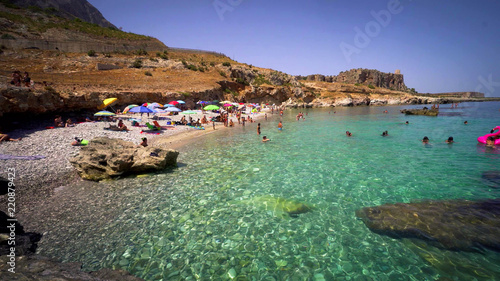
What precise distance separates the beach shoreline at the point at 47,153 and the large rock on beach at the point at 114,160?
25.5 inches

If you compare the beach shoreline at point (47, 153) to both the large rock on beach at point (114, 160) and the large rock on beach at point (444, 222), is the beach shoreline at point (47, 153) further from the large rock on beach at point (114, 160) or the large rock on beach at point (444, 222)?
the large rock on beach at point (444, 222)

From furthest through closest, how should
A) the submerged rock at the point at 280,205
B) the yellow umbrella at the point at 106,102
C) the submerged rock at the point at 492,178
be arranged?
the yellow umbrella at the point at 106,102 → the submerged rock at the point at 492,178 → the submerged rock at the point at 280,205

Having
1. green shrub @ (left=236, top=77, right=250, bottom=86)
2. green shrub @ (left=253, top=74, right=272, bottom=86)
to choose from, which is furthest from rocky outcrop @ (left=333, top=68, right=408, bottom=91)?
green shrub @ (left=236, top=77, right=250, bottom=86)

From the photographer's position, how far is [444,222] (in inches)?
193

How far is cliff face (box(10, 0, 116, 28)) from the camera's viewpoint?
73.7 metres

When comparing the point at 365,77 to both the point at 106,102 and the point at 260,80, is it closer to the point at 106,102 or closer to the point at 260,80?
the point at 260,80

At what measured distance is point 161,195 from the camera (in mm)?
6961

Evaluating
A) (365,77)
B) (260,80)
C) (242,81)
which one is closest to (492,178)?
(242,81)

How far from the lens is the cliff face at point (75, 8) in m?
73.7

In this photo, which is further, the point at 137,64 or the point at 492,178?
the point at 137,64

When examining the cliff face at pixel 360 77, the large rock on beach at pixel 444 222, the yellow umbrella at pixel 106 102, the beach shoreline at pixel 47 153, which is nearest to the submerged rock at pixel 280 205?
the large rock on beach at pixel 444 222

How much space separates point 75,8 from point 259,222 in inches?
5014

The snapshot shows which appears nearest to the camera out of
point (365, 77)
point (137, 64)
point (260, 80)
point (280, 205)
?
point (280, 205)

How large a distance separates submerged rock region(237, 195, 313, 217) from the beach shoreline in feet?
21.3
